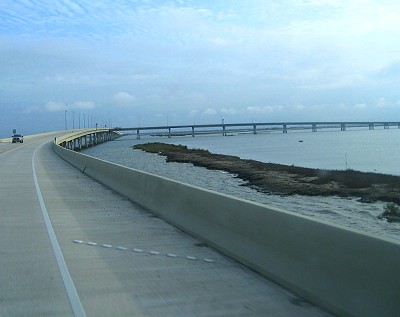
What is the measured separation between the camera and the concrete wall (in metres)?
4.87

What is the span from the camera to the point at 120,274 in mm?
7254

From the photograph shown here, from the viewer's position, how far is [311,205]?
1905 centimetres

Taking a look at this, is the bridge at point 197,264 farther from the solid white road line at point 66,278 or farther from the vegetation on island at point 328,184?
the vegetation on island at point 328,184

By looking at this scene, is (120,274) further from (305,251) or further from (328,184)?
(328,184)

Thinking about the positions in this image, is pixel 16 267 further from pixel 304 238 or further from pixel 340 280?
pixel 340 280

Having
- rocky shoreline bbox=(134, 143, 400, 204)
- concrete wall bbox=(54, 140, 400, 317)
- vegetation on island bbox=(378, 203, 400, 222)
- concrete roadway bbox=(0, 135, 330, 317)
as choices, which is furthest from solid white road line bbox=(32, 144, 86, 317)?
rocky shoreline bbox=(134, 143, 400, 204)

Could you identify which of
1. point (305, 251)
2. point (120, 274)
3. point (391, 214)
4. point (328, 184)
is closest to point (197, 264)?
point (120, 274)

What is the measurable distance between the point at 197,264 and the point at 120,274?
1.25 meters

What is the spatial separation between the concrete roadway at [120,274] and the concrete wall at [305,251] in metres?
0.21

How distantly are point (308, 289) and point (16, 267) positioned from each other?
14.7ft

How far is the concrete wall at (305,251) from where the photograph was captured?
192 inches

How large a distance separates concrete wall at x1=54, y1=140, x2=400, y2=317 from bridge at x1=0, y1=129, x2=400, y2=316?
1cm

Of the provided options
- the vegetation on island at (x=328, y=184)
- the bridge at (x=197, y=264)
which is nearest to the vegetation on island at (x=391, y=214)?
the vegetation on island at (x=328, y=184)

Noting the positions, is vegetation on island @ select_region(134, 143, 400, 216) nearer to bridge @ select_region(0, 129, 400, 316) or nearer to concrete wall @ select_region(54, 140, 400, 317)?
concrete wall @ select_region(54, 140, 400, 317)
